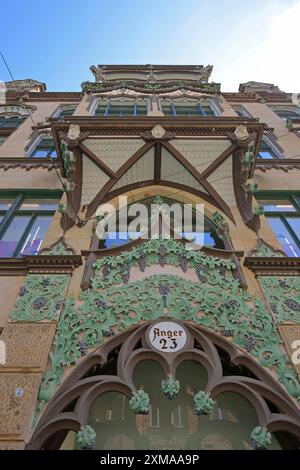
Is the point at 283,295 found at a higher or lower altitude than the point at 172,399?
higher

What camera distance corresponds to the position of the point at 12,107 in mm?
17797

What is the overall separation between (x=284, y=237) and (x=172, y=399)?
235 inches

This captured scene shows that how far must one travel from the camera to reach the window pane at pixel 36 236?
334 inches

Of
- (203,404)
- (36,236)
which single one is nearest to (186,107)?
(36,236)

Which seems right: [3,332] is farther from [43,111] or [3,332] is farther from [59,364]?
[43,111]

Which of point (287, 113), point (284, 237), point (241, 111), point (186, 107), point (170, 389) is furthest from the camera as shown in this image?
point (287, 113)

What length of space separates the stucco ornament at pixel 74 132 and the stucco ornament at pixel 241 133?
4.70m

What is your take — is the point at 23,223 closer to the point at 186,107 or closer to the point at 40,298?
the point at 40,298

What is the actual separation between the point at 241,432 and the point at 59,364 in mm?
3446

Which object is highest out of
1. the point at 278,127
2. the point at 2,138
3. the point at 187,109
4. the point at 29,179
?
the point at 187,109

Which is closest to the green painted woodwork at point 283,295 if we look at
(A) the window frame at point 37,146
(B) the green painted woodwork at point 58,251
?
(B) the green painted woodwork at point 58,251

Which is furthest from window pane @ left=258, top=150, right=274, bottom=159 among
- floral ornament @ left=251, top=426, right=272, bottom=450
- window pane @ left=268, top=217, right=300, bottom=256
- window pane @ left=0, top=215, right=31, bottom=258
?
floral ornament @ left=251, top=426, right=272, bottom=450

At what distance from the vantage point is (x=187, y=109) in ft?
51.8

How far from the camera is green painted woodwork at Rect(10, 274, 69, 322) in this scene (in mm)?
6094
